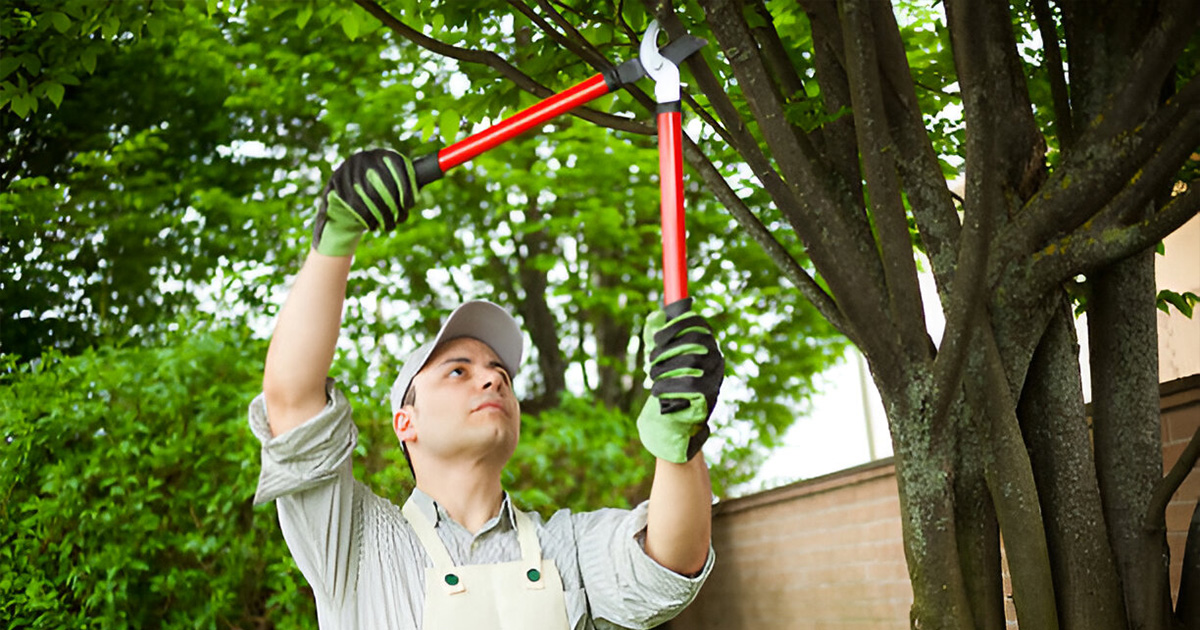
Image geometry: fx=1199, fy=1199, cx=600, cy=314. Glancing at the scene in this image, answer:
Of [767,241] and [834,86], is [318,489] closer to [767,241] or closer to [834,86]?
[767,241]

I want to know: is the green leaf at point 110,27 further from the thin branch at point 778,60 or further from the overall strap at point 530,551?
the overall strap at point 530,551

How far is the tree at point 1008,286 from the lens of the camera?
207 cm

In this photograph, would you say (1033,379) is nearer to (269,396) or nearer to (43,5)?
(269,396)

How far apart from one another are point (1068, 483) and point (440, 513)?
44.6 inches

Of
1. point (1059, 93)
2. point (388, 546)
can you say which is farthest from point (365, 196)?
point (1059, 93)

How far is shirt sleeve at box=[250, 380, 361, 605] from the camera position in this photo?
176 cm

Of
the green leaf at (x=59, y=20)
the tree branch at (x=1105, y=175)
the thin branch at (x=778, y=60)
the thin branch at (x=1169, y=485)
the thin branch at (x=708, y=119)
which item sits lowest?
the thin branch at (x=1169, y=485)

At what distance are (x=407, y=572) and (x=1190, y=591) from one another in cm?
139

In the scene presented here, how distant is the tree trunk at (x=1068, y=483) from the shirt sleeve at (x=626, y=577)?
2.35 feet

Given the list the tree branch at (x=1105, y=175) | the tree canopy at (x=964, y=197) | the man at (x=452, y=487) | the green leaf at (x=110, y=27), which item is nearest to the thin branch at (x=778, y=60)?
the tree canopy at (x=964, y=197)

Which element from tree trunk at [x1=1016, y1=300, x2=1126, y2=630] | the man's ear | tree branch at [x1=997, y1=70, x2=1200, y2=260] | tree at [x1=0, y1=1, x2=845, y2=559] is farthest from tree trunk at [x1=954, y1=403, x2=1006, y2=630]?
tree at [x1=0, y1=1, x2=845, y2=559]

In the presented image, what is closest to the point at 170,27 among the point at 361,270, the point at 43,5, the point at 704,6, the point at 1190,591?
the point at 361,270

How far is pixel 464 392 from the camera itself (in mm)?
2105

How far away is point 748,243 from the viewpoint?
8734mm
